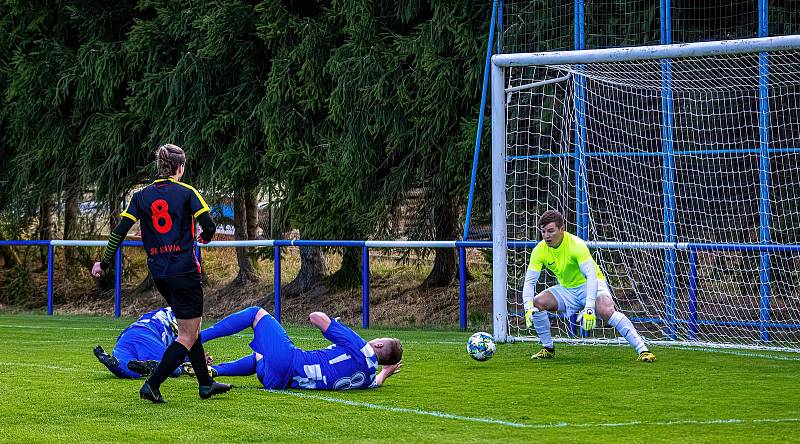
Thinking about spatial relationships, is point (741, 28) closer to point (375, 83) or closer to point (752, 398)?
point (375, 83)

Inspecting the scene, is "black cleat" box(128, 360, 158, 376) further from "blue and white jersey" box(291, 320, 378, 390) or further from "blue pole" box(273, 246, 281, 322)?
"blue pole" box(273, 246, 281, 322)

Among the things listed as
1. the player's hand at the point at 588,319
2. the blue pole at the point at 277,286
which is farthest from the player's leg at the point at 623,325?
the blue pole at the point at 277,286

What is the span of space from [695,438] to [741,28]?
10188 mm

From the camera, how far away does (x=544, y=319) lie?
11781 millimetres

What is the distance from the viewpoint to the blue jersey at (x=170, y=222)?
8117mm

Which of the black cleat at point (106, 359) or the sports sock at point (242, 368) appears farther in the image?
the black cleat at point (106, 359)

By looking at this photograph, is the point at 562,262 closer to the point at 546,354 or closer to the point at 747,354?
the point at 546,354

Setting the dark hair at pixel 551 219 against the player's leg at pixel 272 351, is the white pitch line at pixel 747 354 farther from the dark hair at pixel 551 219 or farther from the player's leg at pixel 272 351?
the player's leg at pixel 272 351

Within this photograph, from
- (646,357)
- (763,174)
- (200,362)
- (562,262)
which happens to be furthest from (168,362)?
(763,174)

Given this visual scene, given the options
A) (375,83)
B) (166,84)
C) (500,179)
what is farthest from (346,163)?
(500,179)

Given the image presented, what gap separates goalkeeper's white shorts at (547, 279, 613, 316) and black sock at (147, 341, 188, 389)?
463cm

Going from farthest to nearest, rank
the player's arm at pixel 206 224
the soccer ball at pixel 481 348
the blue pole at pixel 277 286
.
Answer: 1. the blue pole at pixel 277 286
2. the soccer ball at pixel 481 348
3. the player's arm at pixel 206 224

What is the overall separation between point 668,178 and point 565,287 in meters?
4.06

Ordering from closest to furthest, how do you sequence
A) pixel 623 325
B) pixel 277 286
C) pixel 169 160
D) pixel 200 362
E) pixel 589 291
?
pixel 169 160, pixel 200 362, pixel 589 291, pixel 623 325, pixel 277 286
